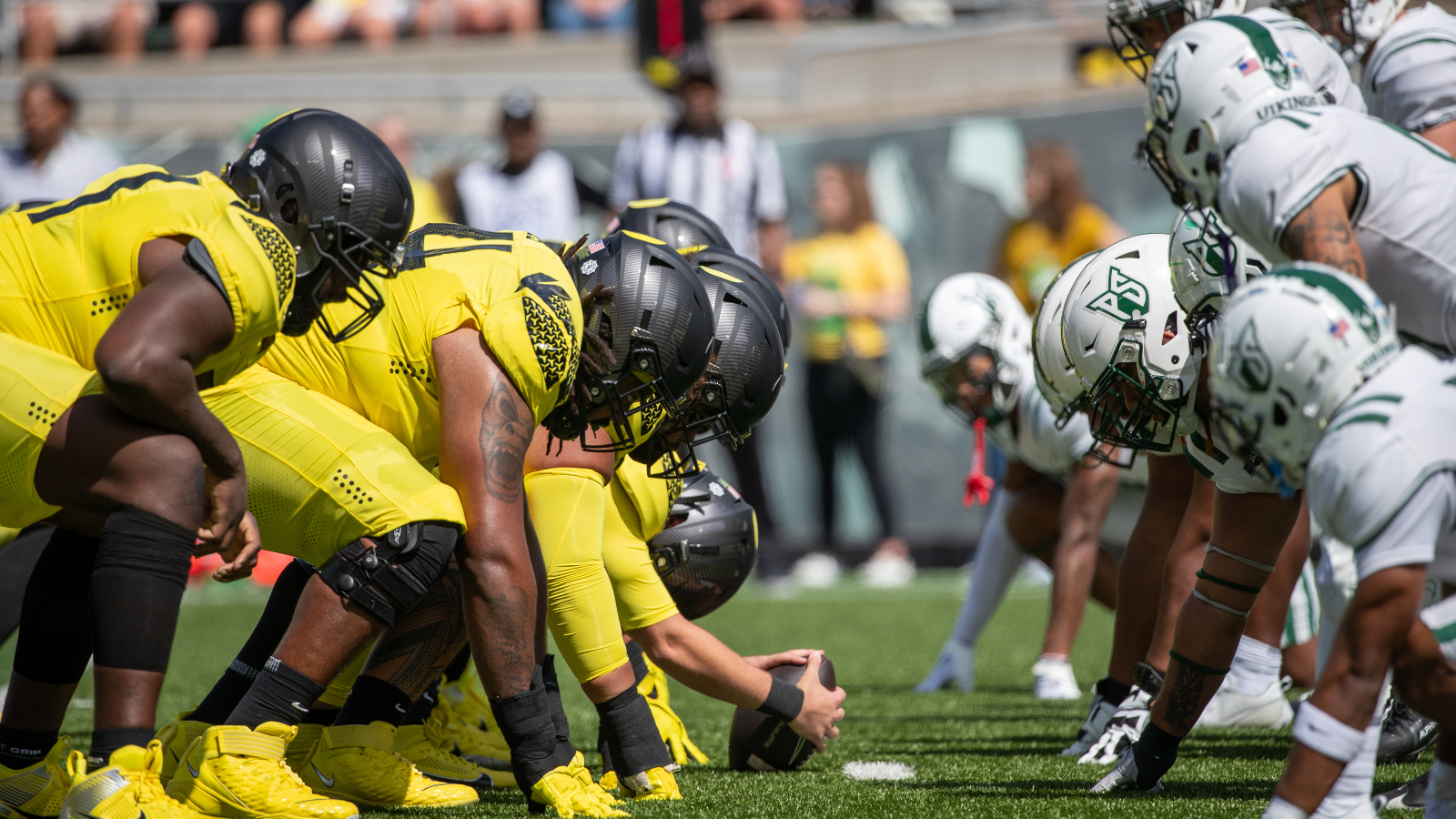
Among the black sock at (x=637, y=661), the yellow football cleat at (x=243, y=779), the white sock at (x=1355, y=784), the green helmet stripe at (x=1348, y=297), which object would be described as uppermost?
the green helmet stripe at (x=1348, y=297)

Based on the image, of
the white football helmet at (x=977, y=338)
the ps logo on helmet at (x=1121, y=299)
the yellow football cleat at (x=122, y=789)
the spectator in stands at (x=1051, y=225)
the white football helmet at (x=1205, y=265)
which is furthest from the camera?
the spectator in stands at (x=1051, y=225)

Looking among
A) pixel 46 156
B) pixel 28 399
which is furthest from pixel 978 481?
pixel 46 156

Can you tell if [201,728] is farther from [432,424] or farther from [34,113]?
[34,113]

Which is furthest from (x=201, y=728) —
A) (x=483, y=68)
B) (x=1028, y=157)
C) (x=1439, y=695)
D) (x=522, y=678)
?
(x=483, y=68)

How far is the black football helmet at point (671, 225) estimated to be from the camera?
4.57 meters

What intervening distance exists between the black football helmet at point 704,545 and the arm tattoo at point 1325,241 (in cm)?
198

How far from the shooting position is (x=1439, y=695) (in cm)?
238

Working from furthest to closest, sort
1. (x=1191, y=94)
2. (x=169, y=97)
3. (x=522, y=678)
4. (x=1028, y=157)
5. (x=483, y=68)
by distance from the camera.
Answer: (x=483, y=68), (x=169, y=97), (x=1028, y=157), (x=522, y=678), (x=1191, y=94)

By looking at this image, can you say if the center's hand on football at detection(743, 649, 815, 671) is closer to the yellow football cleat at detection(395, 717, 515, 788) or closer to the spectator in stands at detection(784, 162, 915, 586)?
the yellow football cleat at detection(395, 717, 515, 788)

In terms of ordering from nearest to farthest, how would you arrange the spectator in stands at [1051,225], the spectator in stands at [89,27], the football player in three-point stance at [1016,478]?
the football player in three-point stance at [1016,478], the spectator in stands at [1051,225], the spectator in stands at [89,27]

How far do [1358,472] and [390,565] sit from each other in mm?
1881

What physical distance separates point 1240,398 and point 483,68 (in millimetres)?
12647

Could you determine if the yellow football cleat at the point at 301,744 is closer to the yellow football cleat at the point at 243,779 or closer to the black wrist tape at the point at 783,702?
the yellow football cleat at the point at 243,779

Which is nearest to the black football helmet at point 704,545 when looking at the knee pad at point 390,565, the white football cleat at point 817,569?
the knee pad at point 390,565
